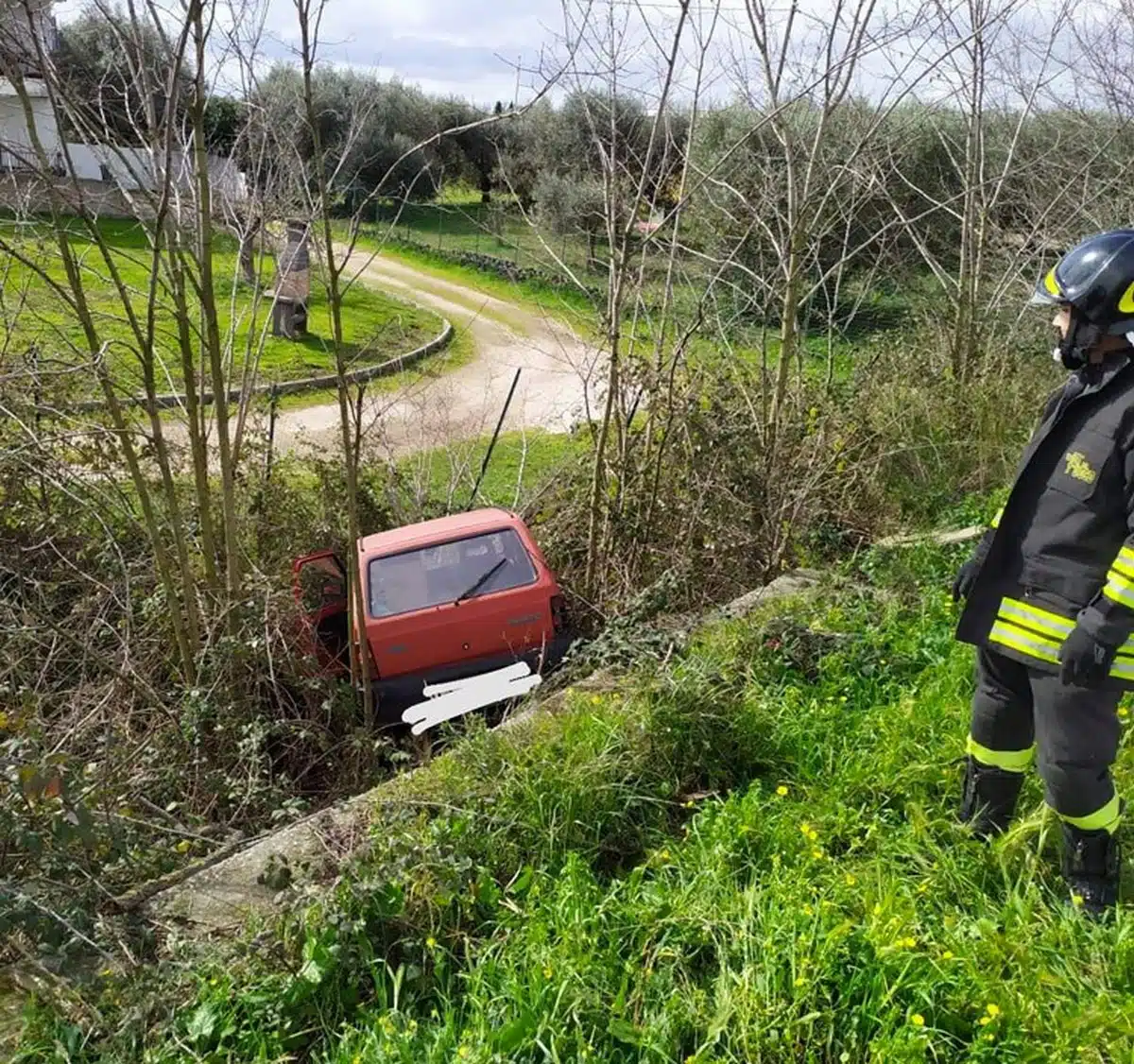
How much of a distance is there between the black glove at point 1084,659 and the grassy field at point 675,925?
2.23 ft

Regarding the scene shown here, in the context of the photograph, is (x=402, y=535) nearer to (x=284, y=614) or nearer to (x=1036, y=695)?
(x=284, y=614)

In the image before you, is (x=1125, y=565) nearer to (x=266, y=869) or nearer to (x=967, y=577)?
(x=967, y=577)

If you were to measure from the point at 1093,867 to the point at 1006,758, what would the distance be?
37 cm

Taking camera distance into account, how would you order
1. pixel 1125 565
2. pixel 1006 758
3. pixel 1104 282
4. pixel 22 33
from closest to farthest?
pixel 1125 565 → pixel 1104 282 → pixel 1006 758 → pixel 22 33

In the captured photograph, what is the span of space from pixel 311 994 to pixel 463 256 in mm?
27039

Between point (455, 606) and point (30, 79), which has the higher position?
point (30, 79)

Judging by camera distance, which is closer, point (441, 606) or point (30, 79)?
point (30, 79)

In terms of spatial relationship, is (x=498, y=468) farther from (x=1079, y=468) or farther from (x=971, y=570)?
(x=1079, y=468)

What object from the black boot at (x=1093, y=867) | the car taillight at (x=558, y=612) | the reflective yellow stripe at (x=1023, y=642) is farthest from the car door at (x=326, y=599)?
the black boot at (x=1093, y=867)

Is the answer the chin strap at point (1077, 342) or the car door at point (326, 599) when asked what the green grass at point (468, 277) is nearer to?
the car door at point (326, 599)

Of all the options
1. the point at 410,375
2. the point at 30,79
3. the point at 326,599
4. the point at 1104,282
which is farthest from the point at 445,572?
the point at 410,375

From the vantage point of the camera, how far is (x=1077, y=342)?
102 inches

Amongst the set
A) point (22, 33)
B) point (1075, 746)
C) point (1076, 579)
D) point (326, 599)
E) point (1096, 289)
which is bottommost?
point (326, 599)

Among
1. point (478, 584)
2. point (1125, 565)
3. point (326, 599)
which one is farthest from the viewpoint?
point (326, 599)
